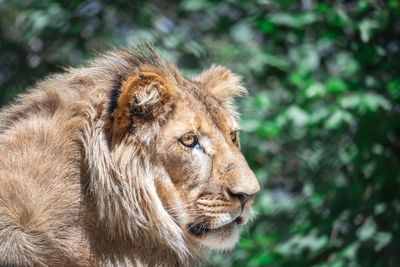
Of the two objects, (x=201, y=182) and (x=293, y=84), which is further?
(x=293, y=84)

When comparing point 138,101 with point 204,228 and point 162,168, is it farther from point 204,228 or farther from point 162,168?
point 204,228

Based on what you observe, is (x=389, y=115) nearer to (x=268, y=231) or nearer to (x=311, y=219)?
(x=311, y=219)

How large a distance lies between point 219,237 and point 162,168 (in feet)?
1.10

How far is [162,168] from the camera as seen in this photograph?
1907 mm

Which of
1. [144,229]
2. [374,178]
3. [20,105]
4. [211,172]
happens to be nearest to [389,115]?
[374,178]

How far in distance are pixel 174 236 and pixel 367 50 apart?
86.1 inches

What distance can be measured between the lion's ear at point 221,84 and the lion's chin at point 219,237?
2.08 ft

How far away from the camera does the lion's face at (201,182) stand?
1.89 meters

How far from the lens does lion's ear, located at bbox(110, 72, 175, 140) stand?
184 centimetres

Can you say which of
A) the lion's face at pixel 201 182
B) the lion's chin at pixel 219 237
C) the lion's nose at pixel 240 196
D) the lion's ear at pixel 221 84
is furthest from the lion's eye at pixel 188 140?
the lion's ear at pixel 221 84

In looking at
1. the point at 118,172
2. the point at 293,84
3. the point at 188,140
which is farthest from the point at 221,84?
the point at 293,84

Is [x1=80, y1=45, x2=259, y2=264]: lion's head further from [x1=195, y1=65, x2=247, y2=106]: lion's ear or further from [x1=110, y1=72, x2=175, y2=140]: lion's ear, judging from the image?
[x1=195, y1=65, x2=247, y2=106]: lion's ear

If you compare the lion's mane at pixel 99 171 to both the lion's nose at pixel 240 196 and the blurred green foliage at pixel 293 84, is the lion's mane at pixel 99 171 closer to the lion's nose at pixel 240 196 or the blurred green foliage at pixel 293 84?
the lion's nose at pixel 240 196

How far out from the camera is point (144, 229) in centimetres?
184
